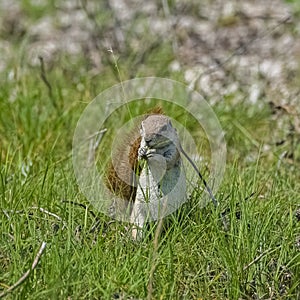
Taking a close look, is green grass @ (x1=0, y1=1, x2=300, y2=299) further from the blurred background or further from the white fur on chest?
the blurred background

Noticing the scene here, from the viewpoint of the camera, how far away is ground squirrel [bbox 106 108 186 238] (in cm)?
A: 246

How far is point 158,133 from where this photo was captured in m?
2.43

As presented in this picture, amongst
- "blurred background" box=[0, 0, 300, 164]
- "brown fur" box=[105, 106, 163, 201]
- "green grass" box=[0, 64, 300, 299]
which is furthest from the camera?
"blurred background" box=[0, 0, 300, 164]

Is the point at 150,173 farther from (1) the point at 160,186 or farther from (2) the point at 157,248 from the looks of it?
(2) the point at 157,248

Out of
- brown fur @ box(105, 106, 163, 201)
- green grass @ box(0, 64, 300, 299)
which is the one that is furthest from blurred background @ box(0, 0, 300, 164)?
green grass @ box(0, 64, 300, 299)

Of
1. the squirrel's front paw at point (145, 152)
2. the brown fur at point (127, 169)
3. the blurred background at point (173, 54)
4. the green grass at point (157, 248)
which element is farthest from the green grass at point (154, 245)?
the blurred background at point (173, 54)

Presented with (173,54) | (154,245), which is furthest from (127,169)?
(173,54)

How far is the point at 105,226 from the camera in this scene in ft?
8.98

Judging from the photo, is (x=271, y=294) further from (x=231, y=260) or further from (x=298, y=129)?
(x=298, y=129)

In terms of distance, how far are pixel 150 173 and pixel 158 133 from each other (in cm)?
17

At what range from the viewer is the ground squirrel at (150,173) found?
246 centimetres

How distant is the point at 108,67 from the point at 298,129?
1.75m

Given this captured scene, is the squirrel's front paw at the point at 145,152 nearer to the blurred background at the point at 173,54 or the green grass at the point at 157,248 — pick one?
the green grass at the point at 157,248

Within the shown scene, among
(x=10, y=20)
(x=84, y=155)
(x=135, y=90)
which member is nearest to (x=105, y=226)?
(x=84, y=155)
